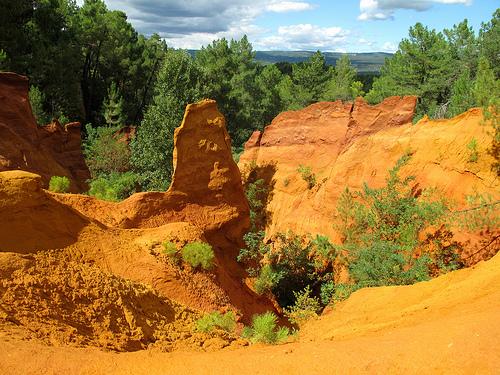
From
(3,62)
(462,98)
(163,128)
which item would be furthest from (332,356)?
(3,62)

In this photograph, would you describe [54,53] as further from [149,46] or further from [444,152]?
[444,152]

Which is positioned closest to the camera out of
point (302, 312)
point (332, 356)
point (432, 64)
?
point (332, 356)

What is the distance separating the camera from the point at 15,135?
12.8m

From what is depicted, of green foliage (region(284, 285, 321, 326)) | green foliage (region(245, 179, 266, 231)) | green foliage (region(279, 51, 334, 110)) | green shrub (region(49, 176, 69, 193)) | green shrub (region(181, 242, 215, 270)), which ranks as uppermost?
green foliage (region(279, 51, 334, 110))

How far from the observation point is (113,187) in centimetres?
1407

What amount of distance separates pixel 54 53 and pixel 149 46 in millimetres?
12799

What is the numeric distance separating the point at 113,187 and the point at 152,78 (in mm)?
19792

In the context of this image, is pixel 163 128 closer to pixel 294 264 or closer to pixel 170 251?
pixel 294 264

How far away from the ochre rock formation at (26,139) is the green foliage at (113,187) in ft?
4.92

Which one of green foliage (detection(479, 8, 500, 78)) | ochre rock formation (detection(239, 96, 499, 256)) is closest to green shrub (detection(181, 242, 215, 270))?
ochre rock formation (detection(239, 96, 499, 256))

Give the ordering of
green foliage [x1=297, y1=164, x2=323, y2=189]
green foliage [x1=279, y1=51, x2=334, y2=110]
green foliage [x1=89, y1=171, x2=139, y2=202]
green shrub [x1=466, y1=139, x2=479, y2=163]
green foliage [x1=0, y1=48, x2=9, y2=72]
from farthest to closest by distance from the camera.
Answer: green foliage [x1=279, y1=51, x2=334, y2=110] < green foliage [x1=297, y1=164, x2=323, y2=189] < green foliage [x1=0, y1=48, x2=9, y2=72] < green foliage [x1=89, y1=171, x2=139, y2=202] < green shrub [x1=466, y1=139, x2=479, y2=163]

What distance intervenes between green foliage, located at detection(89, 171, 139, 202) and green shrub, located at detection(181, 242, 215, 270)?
17.2 feet

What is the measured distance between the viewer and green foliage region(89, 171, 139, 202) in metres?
12.2

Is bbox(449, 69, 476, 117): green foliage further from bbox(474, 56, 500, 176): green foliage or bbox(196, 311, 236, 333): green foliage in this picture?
bbox(196, 311, 236, 333): green foliage
